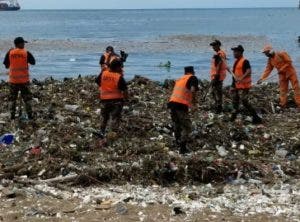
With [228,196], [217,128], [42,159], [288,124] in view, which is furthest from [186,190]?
[288,124]

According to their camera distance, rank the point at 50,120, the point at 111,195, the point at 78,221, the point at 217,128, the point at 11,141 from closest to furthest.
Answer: the point at 78,221, the point at 111,195, the point at 11,141, the point at 217,128, the point at 50,120

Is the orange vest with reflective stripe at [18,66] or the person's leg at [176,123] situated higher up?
the orange vest with reflective stripe at [18,66]

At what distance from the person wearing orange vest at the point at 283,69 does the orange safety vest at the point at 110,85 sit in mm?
4330

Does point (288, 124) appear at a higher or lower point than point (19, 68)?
lower

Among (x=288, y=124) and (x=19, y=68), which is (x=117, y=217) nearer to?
(x=19, y=68)

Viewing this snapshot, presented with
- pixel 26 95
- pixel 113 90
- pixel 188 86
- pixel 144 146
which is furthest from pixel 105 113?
pixel 26 95

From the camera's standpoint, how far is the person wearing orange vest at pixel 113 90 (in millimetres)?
11711

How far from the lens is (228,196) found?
29.8 ft

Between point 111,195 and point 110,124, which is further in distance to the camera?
point 110,124

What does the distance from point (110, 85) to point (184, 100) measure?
1489 mm

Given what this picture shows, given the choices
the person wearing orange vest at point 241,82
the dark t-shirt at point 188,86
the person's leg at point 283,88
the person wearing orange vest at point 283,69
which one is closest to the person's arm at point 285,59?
the person wearing orange vest at point 283,69

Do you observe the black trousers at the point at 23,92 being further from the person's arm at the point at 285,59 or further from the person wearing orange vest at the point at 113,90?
the person's arm at the point at 285,59

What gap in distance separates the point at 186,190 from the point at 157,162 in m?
0.89

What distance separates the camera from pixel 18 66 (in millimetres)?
13453
